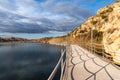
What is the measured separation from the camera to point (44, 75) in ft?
99.8

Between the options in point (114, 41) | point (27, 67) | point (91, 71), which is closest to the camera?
point (91, 71)

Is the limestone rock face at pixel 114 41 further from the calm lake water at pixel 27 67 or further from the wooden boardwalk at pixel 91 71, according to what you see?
the calm lake water at pixel 27 67

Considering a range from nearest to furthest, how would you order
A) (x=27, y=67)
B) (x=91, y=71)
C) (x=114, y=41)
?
1. (x=91, y=71)
2. (x=114, y=41)
3. (x=27, y=67)

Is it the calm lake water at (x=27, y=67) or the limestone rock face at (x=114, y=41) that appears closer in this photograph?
the limestone rock face at (x=114, y=41)

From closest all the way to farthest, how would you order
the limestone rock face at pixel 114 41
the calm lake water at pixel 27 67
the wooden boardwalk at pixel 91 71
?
the wooden boardwalk at pixel 91 71
the limestone rock face at pixel 114 41
the calm lake water at pixel 27 67

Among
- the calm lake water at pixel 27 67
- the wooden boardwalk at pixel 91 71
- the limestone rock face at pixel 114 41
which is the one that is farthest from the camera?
the calm lake water at pixel 27 67

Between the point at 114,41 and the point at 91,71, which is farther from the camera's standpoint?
the point at 114,41

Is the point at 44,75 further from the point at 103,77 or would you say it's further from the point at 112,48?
the point at 103,77

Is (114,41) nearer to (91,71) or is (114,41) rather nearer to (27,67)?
(91,71)

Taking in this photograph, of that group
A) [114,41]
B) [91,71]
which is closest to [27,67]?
[114,41]

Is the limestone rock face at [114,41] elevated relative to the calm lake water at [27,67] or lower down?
elevated

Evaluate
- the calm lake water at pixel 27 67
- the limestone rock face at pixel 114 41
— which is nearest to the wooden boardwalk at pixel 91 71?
the limestone rock face at pixel 114 41

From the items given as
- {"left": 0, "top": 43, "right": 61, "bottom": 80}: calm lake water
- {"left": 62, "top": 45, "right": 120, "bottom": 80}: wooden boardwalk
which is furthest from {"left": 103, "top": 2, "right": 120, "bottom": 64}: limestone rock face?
{"left": 0, "top": 43, "right": 61, "bottom": 80}: calm lake water

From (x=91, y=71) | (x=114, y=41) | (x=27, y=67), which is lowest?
(x=27, y=67)
